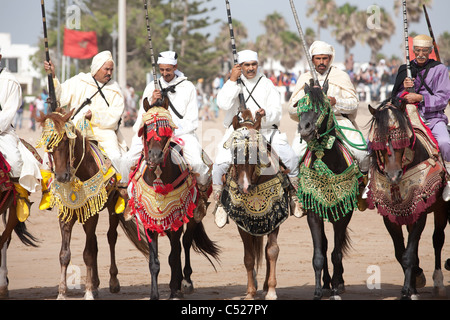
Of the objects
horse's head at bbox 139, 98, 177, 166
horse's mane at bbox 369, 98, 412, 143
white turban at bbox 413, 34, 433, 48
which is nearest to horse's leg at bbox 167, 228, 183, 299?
horse's head at bbox 139, 98, 177, 166

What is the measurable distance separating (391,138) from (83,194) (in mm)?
3696

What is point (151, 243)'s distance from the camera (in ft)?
29.9

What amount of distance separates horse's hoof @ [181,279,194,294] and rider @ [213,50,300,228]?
1.16 meters

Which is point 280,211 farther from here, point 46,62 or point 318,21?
point 318,21

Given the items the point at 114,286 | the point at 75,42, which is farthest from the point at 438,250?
the point at 75,42

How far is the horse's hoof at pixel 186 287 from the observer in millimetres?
10094

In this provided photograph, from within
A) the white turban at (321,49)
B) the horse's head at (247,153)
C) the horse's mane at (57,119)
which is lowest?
the horse's head at (247,153)

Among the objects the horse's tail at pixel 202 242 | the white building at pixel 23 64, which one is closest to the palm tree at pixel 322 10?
the white building at pixel 23 64

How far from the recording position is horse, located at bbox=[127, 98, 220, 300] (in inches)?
338

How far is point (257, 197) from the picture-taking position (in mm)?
9016

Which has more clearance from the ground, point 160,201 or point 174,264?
point 160,201

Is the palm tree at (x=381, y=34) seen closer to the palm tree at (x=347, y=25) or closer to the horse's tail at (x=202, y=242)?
the palm tree at (x=347, y=25)

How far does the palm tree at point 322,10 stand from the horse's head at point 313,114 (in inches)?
2277

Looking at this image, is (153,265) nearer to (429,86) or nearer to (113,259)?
(113,259)
